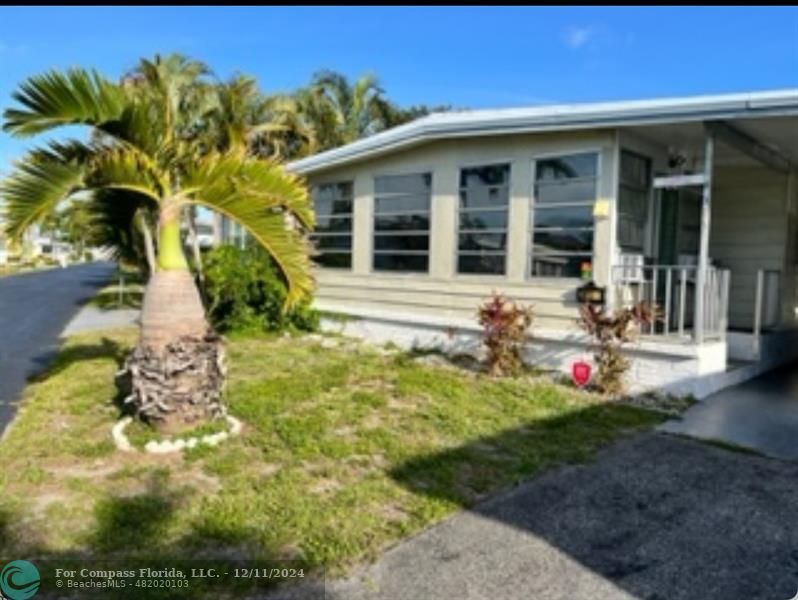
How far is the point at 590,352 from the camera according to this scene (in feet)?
24.5

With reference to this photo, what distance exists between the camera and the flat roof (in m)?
6.16

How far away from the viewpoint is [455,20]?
6051mm

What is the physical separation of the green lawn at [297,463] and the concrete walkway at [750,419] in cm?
48

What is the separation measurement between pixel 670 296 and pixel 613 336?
1.06 metres

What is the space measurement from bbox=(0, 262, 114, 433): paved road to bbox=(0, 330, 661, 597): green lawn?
461mm

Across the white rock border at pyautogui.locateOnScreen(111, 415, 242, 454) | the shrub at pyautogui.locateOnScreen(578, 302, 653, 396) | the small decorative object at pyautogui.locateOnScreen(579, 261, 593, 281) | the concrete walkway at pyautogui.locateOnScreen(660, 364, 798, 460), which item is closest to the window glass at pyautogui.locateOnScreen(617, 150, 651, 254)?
the small decorative object at pyautogui.locateOnScreen(579, 261, 593, 281)

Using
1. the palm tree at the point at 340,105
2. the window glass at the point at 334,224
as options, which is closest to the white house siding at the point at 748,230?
the window glass at the point at 334,224

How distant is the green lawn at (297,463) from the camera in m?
3.71

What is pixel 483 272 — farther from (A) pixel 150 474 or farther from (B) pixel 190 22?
(A) pixel 150 474

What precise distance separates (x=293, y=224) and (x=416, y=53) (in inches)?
192

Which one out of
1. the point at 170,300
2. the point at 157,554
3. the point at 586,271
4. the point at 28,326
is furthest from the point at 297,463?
the point at 28,326

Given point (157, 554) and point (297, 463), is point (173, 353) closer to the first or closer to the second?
point (297, 463)

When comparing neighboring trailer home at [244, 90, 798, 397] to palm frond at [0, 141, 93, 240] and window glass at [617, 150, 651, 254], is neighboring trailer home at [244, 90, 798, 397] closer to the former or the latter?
window glass at [617, 150, 651, 254]

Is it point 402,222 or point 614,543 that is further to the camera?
point 402,222
